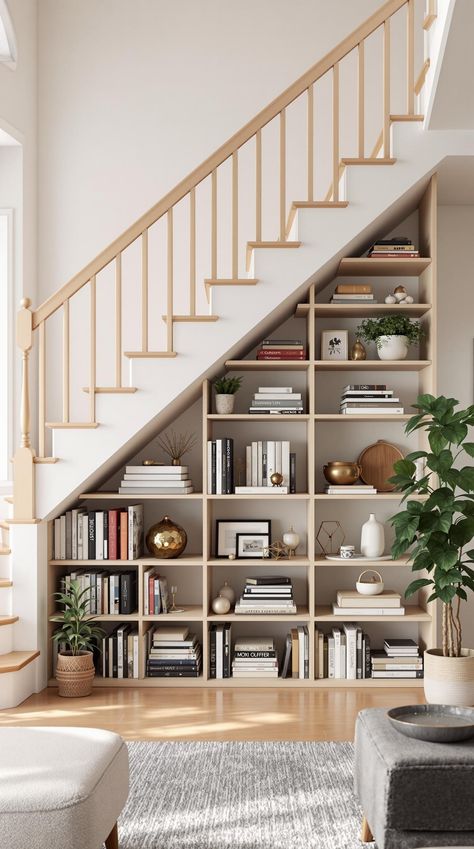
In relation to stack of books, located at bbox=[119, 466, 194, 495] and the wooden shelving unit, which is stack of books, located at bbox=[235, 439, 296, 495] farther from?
stack of books, located at bbox=[119, 466, 194, 495]

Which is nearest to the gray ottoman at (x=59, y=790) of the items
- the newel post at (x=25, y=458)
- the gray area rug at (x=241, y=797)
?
the gray area rug at (x=241, y=797)

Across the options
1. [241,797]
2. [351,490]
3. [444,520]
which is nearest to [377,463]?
[351,490]

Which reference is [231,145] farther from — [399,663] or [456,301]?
[399,663]

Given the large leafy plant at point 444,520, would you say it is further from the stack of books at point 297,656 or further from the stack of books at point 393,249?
the stack of books at point 393,249

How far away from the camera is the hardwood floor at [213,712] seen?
154 inches

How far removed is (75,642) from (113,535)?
595 mm

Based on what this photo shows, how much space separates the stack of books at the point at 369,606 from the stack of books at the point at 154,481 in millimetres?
1035

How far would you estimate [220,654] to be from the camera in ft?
15.7

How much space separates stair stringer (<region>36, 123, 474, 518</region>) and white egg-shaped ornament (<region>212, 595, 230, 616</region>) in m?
0.96

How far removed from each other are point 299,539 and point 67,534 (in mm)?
1305

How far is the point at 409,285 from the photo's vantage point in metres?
5.25

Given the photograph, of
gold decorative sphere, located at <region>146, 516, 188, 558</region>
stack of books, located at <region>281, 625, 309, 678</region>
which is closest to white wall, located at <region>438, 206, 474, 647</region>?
stack of books, located at <region>281, 625, 309, 678</region>

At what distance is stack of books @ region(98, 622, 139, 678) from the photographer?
188 inches

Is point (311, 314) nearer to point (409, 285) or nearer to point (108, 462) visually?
point (409, 285)
